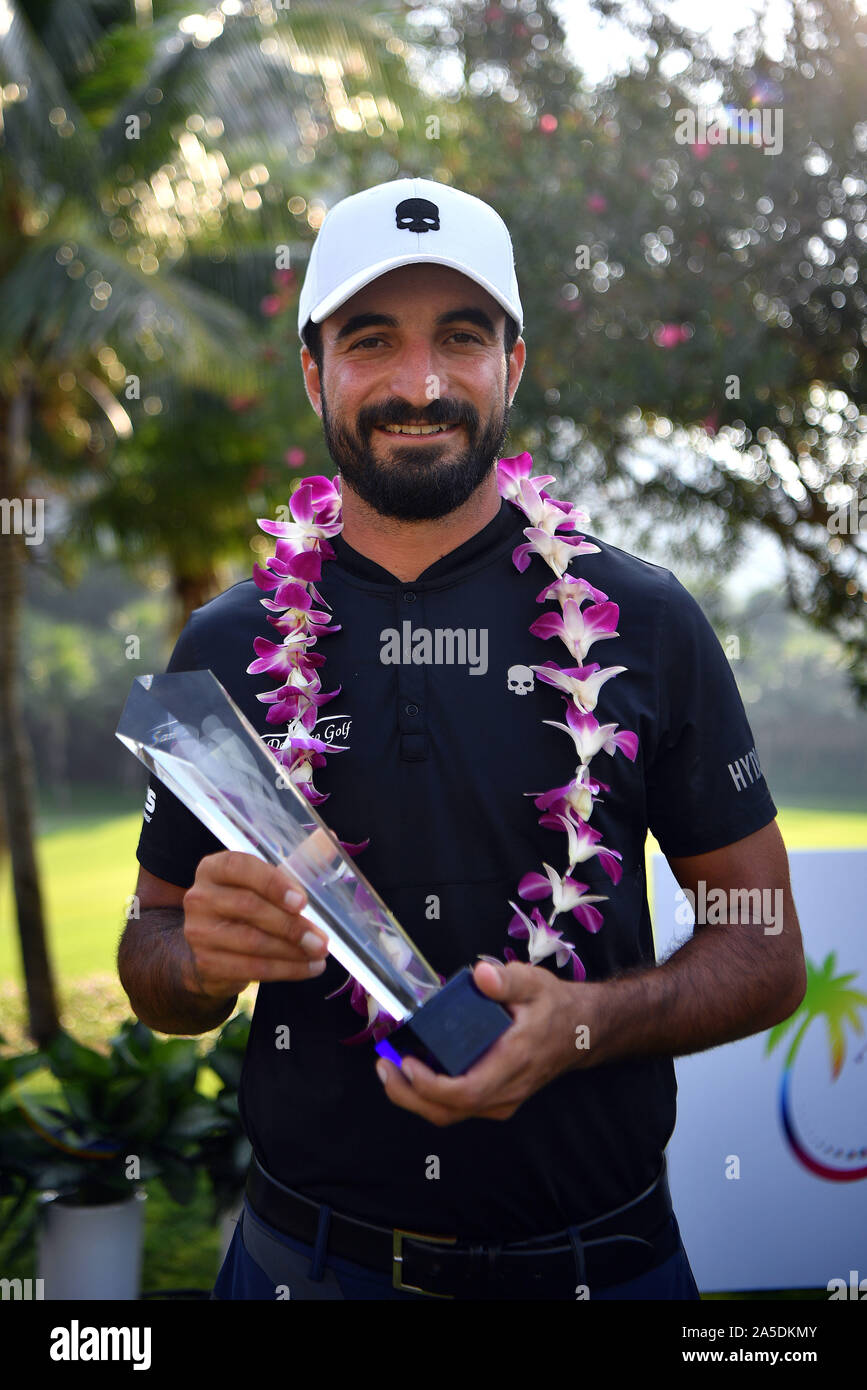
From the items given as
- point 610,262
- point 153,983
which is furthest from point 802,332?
point 153,983

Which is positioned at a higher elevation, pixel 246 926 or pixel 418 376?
pixel 418 376

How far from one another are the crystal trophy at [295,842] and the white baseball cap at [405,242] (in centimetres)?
83

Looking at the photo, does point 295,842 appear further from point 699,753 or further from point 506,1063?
point 699,753

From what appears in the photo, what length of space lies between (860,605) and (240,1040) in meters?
3.23

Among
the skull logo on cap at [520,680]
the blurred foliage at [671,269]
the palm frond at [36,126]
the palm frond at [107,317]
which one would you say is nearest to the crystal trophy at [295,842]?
the skull logo on cap at [520,680]

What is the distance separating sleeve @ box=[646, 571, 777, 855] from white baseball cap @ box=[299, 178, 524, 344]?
64 cm

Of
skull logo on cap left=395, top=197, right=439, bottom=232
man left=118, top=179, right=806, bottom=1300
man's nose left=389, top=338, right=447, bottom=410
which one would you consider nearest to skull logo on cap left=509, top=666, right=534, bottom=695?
man left=118, top=179, right=806, bottom=1300

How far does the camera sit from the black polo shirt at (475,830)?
5.93ft

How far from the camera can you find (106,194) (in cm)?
879

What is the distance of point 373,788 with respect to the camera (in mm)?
1885

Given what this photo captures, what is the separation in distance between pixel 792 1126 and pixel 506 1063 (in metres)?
2.96

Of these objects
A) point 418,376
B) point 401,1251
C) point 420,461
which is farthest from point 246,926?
point 418,376

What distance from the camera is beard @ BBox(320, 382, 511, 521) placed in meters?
1.96
